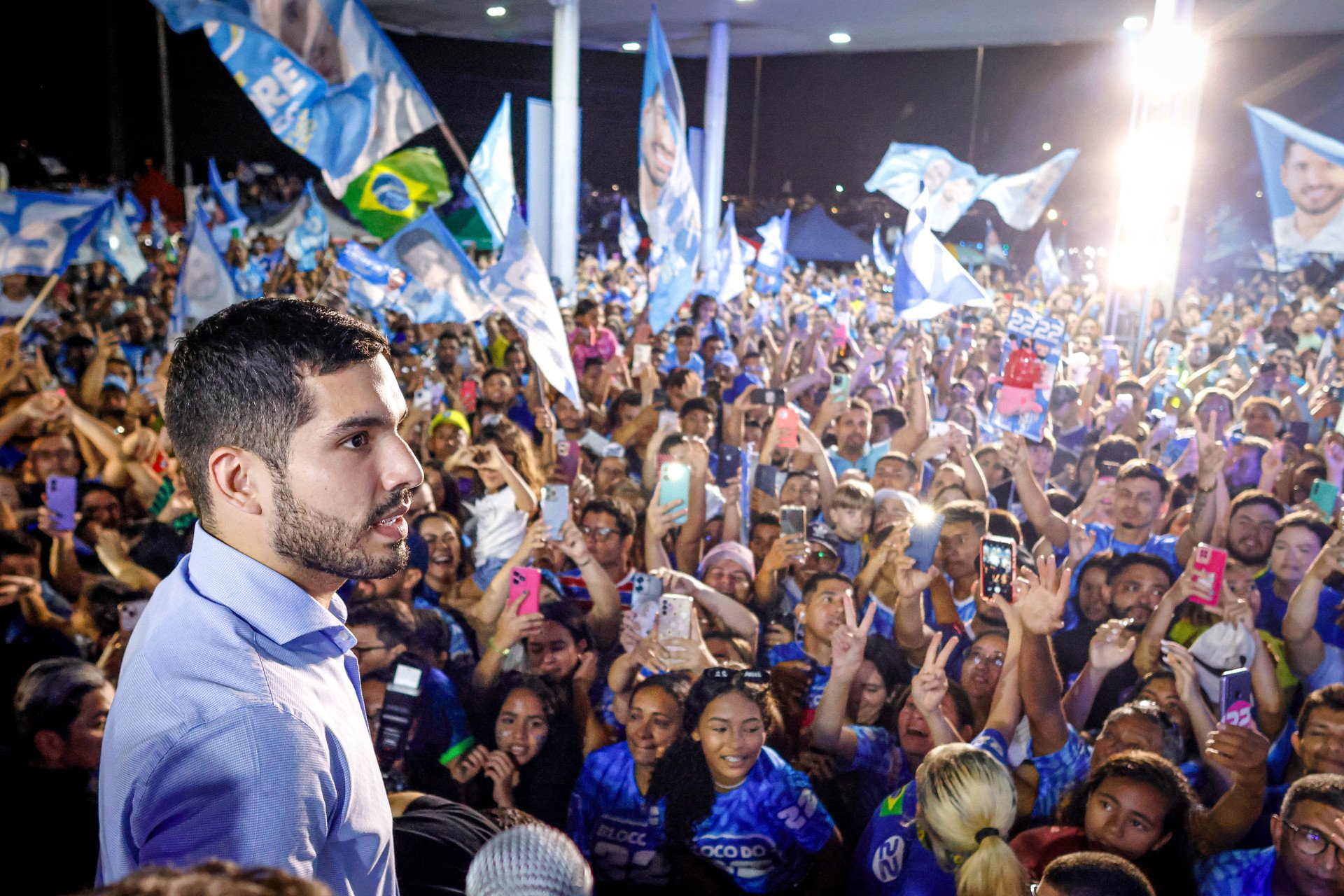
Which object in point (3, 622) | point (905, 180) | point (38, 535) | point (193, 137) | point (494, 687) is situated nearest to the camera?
point (494, 687)

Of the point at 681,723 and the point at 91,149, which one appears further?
the point at 91,149

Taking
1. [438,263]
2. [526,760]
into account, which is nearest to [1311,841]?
[526,760]

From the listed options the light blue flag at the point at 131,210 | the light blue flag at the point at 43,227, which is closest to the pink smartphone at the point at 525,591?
the light blue flag at the point at 43,227

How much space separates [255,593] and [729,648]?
2.62 m

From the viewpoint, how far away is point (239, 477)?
3.79 feet

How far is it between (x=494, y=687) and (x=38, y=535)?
2.69 meters

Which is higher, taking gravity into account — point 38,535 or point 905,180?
point 905,180

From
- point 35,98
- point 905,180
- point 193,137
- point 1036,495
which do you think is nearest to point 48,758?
point 1036,495

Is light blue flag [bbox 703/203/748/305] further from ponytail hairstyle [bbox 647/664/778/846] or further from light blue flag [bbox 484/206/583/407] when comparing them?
ponytail hairstyle [bbox 647/664/778/846]

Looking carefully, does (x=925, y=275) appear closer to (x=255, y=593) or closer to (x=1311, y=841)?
(x=1311, y=841)

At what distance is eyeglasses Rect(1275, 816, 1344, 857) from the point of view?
2262 mm

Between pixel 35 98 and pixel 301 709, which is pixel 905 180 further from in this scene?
pixel 35 98

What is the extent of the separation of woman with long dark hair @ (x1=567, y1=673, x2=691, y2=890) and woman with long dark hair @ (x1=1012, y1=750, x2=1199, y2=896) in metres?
1.06

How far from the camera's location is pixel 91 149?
78.7 feet
